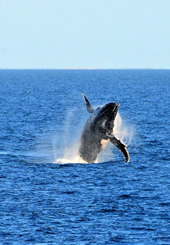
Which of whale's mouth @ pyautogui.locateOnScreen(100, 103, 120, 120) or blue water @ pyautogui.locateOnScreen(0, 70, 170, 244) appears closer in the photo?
blue water @ pyautogui.locateOnScreen(0, 70, 170, 244)

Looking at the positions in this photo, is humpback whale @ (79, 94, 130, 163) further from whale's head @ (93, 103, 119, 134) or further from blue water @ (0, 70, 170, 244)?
blue water @ (0, 70, 170, 244)

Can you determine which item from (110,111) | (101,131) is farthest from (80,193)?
(110,111)

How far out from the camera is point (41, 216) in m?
31.8

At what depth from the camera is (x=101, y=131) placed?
1619 inches

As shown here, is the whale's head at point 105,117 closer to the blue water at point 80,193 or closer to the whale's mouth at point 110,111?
the whale's mouth at point 110,111

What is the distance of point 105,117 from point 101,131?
1.18 m

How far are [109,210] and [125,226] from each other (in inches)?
117

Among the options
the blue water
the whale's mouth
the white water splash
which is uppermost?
the whale's mouth

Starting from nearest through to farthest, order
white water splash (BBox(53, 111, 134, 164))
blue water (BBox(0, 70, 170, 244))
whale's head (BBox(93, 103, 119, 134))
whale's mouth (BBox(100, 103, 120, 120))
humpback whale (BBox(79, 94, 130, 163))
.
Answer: blue water (BBox(0, 70, 170, 244)), whale's mouth (BBox(100, 103, 120, 120)), whale's head (BBox(93, 103, 119, 134)), humpback whale (BBox(79, 94, 130, 163)), white water splash (BBox(53, 111, 134, 164))

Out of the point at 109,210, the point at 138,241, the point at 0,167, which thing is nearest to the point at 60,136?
the point at 0,167

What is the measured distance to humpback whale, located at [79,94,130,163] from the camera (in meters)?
40.2

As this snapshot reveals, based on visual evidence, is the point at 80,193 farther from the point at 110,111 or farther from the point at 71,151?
the point at 71,151

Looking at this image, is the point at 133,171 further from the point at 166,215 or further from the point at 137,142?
the point at 137,142

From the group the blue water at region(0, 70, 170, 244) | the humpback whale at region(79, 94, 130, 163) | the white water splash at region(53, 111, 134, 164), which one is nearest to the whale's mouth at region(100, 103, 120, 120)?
the humpback whale at region(79, 94, 130, 163)
